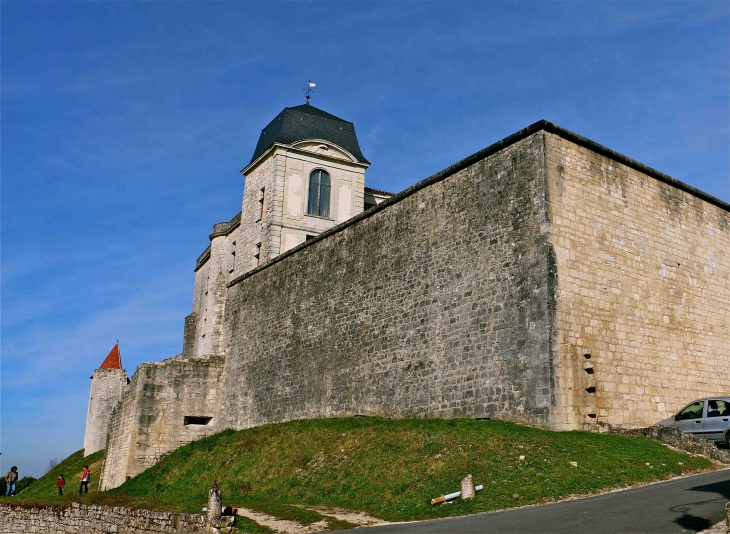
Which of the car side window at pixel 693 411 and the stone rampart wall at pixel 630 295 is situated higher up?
the stone rampart wall at pixel 630 295

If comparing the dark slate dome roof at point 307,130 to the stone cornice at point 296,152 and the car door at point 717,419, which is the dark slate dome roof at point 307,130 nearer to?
the stone cornice at point 296,152

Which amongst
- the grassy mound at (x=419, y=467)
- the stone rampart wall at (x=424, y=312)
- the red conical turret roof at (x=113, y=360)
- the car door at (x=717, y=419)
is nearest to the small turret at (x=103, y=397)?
the red conical turret roof at (x=113, y=360)

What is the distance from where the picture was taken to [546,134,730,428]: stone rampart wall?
13.7m

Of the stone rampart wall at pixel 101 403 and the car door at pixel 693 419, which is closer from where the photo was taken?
the car door at pixel 693 419

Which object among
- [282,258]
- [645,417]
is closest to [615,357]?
[645,417]

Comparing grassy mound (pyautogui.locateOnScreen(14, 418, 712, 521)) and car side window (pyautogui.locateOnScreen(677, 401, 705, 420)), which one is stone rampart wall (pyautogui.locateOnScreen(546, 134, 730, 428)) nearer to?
car side window (pyautogui.locateOnScreen(677, 401, 705, 420))

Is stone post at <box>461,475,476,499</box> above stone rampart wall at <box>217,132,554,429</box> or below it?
below

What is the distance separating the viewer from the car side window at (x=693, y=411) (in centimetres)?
1373

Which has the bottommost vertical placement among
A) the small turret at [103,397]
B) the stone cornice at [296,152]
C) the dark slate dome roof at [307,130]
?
the small turret at [103,397]

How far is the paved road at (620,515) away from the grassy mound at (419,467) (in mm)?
696

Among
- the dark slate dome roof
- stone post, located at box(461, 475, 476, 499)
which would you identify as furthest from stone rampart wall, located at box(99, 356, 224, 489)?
stone post, located at box(461, 475, 476, 499)

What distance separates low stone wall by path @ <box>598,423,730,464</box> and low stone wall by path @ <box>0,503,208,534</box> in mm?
7778

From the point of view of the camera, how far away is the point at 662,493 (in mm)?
9570

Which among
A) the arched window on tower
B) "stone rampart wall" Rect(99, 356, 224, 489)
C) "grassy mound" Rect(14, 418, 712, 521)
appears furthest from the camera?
the arched window on tower
